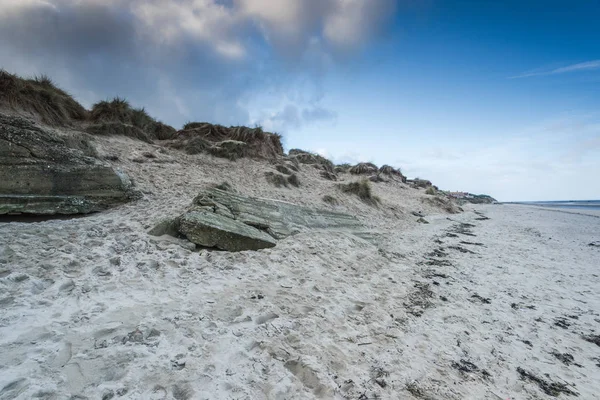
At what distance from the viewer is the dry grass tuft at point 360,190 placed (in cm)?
1673

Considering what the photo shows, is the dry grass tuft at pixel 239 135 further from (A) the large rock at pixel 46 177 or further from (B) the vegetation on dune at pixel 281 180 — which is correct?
(A) the large rock at pixel 46 177

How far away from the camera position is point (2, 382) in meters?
2.16

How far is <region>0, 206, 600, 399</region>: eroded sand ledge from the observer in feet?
8.71

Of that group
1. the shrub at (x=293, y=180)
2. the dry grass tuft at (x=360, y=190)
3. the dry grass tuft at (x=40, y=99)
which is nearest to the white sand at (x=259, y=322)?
the dry grass tuft at (x=40, y=99)

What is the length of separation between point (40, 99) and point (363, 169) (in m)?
26.9

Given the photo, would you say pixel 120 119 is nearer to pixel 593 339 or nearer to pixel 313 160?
pixel 313 160

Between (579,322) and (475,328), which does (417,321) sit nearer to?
(475,328)

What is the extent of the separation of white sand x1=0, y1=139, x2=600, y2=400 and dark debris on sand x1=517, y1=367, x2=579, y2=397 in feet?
0.38

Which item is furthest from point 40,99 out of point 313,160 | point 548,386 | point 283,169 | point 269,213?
point 548,386

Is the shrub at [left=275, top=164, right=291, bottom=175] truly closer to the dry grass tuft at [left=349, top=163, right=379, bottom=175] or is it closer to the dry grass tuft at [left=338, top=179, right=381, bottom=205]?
the dry grass tuft at [left=338, top=179, right=381, bottom=205]

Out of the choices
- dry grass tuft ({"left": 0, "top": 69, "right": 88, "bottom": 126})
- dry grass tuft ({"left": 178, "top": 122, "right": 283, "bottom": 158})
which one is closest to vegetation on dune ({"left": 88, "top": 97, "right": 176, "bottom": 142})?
dry grass tuft ({"left": 0, "top": 69, "right": 88, "bottom": 126})

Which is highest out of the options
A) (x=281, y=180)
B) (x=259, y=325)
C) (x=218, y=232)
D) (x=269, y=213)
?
(x=281, y=180)

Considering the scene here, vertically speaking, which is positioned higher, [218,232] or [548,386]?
[218,232]

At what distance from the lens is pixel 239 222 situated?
685 centimetres
